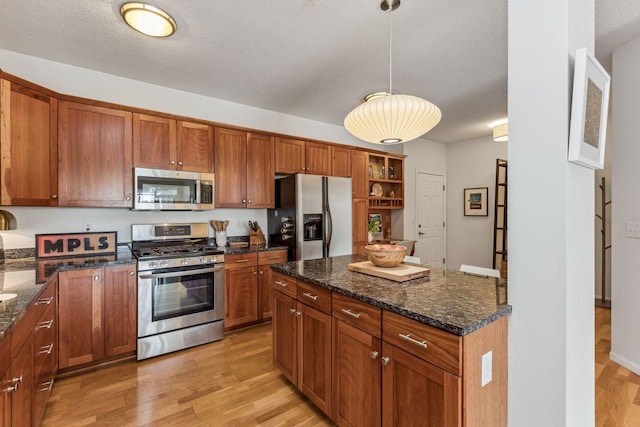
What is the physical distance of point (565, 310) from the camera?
47.2 inches

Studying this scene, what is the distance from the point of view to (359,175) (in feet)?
15.1

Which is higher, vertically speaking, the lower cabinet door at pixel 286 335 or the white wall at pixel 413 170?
the white wall at pixel 413 170

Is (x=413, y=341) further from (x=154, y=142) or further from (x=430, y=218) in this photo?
(x=430, y=218)

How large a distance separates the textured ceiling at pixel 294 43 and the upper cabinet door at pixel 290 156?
64 centimetres

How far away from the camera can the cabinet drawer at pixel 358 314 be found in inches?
57.8

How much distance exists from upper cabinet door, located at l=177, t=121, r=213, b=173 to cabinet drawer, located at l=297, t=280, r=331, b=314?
2.00 metres

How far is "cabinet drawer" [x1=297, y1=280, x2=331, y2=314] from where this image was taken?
1.78 m

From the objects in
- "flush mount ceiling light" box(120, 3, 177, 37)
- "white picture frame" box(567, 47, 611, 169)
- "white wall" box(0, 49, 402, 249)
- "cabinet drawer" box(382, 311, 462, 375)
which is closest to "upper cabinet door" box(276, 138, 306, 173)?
"white wall" box(0, 49, 402, 249)

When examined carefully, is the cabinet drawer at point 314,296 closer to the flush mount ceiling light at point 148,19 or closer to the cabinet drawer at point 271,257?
the cabinet drawer at point 271,257

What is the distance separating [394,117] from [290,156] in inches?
88.6

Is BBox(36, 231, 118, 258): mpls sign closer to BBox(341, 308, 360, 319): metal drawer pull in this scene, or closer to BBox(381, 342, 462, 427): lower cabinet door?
BBox(341, 308, 360, 319): metal drawer pull

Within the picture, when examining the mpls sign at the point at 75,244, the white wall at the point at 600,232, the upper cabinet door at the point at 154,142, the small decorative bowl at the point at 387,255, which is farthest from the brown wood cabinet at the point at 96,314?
the white wall at the point at 600,232

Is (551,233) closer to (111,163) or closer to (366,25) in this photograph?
(366,25)

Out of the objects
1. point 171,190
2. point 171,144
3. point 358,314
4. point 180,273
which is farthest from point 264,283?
point 358,314
